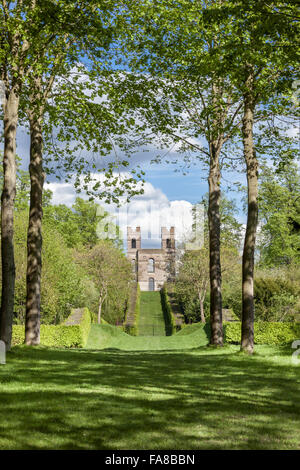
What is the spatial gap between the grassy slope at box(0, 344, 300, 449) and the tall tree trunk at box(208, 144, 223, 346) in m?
5.75

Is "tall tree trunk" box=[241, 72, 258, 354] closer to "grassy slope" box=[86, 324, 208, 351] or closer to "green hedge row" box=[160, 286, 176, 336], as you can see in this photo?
"grassy slope" box=[86, 324, 208, 351]

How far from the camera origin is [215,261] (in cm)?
1667

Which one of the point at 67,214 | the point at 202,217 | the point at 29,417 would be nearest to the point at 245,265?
the point at 29,417

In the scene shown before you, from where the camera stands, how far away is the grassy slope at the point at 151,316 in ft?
140

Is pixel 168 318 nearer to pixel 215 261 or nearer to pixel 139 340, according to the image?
pixel 139 340

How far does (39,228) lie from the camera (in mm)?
14453

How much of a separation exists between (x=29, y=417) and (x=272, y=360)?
24.0 feet

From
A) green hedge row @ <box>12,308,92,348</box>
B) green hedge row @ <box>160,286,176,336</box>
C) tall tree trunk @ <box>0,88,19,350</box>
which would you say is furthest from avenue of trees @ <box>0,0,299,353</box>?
green hedge row @ <box>160,286,176,336</box>

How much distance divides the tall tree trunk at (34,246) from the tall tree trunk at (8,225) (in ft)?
5.14

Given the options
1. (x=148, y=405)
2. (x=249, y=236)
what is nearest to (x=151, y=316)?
(x=249, y=236)

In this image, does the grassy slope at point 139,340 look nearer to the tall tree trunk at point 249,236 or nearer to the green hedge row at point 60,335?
the green hedge row at point 60,335

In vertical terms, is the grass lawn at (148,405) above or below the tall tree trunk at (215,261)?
below

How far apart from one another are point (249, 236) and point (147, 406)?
8.10m

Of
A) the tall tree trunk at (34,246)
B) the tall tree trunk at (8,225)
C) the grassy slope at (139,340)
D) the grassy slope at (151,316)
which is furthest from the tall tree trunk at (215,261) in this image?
the grassy slope at (151,316)
